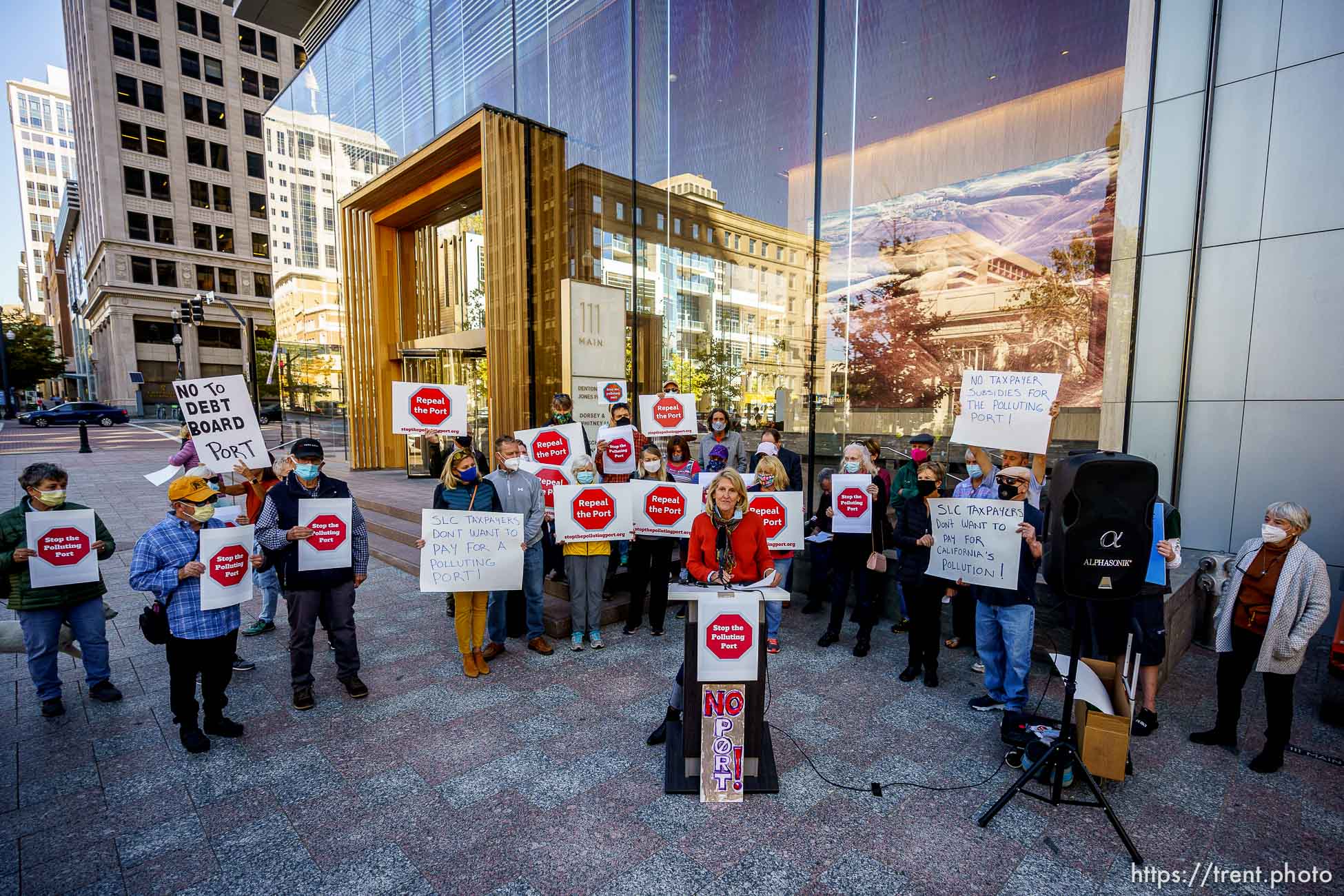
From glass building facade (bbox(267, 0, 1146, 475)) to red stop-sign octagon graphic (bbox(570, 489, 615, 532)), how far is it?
456 centimetres

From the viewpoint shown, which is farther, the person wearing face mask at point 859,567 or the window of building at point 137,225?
the window of building at point 137,225

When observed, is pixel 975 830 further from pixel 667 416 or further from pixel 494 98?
pixel 494 98

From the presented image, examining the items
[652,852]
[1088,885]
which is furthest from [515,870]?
[1088,885]

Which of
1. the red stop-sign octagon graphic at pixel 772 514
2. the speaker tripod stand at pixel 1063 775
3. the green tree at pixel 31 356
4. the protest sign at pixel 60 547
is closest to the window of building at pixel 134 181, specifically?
the green tree at pixel 31 356

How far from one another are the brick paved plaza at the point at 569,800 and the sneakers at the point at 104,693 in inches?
3.7

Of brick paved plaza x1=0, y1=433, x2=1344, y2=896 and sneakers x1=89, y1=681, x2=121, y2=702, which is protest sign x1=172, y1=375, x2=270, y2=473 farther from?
brick paved plaza x1=0, y1=433, x2=1344, y2=896

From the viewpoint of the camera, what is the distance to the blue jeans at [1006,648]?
4879 mm

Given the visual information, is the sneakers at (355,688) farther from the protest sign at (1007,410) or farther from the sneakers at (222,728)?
the protest sign at (1007,410)

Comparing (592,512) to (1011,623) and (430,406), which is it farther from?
(1011,623)

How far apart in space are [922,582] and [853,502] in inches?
43.8

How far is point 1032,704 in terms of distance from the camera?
5312 millimetres

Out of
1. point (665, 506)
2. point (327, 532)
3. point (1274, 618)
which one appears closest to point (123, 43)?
point (327, 532)

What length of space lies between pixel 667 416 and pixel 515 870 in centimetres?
651

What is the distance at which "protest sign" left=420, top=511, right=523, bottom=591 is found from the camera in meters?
5.61
